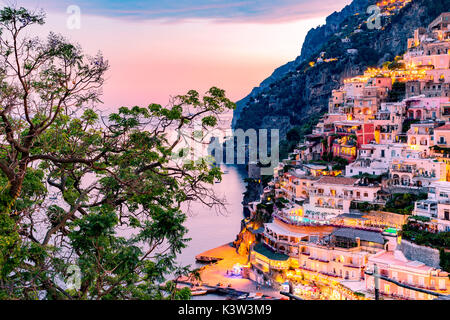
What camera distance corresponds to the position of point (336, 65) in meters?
52.4

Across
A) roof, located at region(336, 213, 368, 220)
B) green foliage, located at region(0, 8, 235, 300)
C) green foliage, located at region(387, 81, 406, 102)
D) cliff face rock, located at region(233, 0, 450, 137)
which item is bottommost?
roof, located at region(336, 213, 368, 220)

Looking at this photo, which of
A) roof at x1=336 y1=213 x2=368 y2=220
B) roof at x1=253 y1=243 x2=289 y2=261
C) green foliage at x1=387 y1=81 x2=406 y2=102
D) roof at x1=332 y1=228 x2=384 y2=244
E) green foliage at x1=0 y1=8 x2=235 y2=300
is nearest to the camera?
green foliage at x1=0 y1=8 x2=235 y2=300

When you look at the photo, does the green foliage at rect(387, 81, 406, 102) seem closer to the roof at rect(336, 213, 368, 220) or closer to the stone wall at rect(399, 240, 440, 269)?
the roof at rect(336, 213, 368, 220)

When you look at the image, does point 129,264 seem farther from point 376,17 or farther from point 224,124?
point 376,17

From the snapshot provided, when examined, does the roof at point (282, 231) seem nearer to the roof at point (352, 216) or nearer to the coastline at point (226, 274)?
the roof at point (352, 216)

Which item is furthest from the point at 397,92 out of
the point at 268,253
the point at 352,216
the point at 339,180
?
the point at 268,253

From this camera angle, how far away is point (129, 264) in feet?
17.6

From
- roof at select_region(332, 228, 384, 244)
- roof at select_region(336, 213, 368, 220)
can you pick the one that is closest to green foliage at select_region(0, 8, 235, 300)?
Answer: roof at select_region(332, 228, 384, 244)

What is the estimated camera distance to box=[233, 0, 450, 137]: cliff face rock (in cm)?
4853

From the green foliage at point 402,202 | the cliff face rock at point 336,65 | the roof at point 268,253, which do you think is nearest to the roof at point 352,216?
the green foliage at point 402,202

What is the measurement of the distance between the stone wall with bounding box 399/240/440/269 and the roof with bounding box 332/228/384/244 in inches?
42.7
